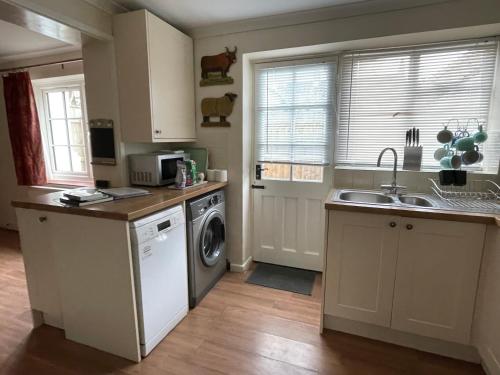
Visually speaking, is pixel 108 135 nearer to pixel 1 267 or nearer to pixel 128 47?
pixel 128 47

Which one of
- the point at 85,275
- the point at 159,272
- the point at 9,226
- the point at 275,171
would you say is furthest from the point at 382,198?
the point at 9,226

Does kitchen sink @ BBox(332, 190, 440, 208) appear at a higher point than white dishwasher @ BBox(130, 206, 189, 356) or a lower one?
higher

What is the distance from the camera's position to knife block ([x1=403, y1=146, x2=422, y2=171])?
2.05 m

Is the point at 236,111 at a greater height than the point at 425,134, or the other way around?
the point at 236,111

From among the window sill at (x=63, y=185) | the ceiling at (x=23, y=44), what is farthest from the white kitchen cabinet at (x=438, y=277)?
the ceiling at (x=23, y=44)

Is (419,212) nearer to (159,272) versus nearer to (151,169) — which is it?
(159,272)

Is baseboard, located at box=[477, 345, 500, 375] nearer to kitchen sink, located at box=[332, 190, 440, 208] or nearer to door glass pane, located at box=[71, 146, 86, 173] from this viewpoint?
kitchen sink, located at box=[332, 190, 440, 208]

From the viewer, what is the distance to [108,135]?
2137mm

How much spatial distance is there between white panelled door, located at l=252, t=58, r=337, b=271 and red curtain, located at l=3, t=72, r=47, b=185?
9.12 ft

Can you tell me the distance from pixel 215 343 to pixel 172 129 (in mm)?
1648

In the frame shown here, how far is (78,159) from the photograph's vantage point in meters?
3.46

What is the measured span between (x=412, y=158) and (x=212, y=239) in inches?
70.3

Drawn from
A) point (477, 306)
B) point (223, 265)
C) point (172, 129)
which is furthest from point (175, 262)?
point (477, 306)

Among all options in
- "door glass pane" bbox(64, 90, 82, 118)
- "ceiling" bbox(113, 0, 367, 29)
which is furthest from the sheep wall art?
"door glass pane" bbox(64, 90, 82, 118)
